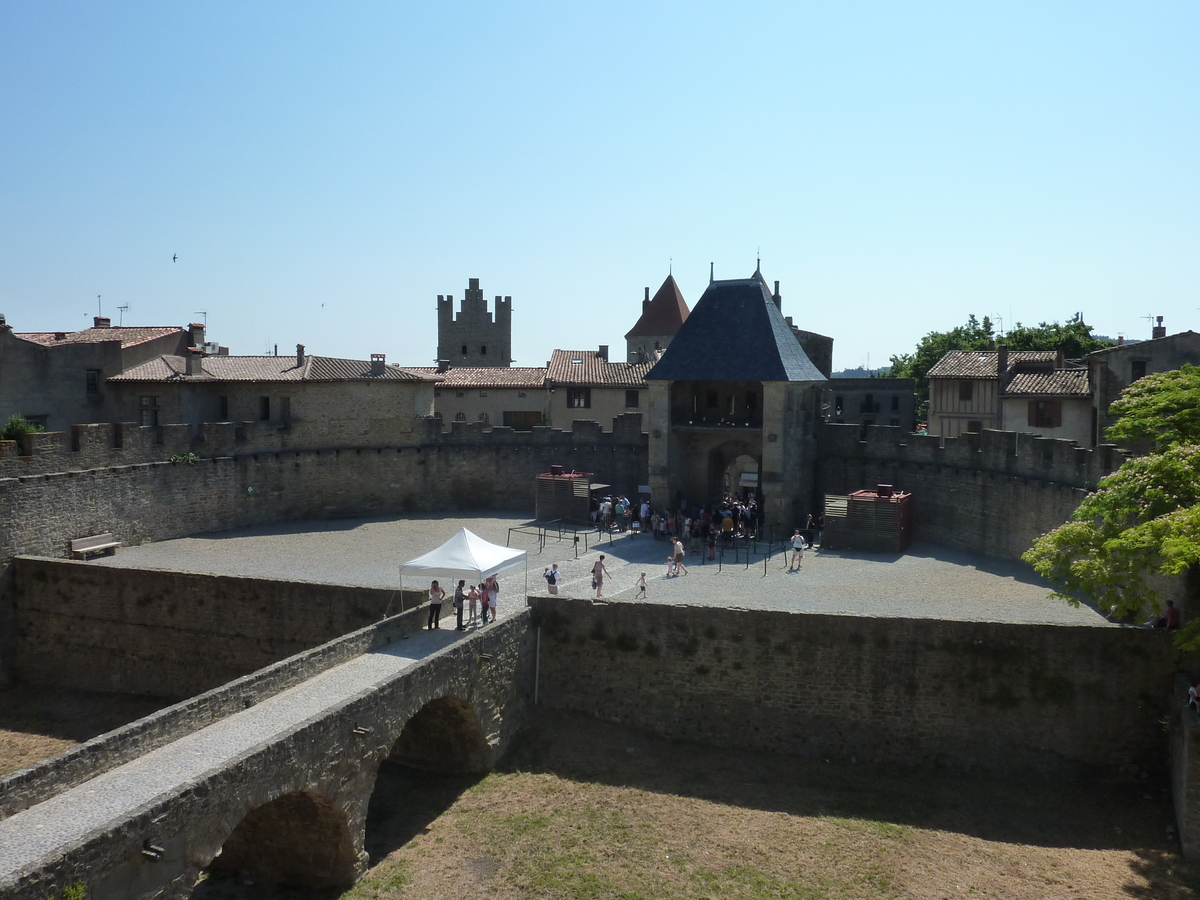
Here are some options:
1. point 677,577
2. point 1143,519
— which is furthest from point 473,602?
point 1143,519

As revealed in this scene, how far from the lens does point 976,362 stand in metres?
47.0

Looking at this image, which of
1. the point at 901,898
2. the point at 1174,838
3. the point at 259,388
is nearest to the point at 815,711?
the point at 901,898

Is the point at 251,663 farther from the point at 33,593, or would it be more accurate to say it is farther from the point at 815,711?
the point at 815,711

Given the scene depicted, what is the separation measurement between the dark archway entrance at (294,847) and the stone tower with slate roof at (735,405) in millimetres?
18268

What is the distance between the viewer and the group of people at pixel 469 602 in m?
19.1

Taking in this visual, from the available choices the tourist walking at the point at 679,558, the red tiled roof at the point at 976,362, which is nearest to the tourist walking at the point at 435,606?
the tourist walking at the point at 679,558

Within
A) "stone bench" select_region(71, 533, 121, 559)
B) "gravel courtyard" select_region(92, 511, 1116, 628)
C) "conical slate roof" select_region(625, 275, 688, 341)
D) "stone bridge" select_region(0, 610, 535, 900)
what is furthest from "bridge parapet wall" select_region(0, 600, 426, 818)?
"conical slate roof" select_region(625, 275, 688, 341)

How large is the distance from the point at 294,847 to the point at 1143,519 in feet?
50.1

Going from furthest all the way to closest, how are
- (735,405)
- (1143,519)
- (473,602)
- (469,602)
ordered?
(735,405), (469,602), (473,602), (1143,519)

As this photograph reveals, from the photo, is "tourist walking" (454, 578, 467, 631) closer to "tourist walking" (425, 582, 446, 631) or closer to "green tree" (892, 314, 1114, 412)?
"tourist walking" (425, 582, 446, 631)

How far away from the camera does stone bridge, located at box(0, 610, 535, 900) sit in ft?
36.0

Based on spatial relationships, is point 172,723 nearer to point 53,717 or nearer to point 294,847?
point 294,847

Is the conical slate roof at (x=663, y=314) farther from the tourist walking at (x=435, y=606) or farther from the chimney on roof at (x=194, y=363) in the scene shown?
the tourist walking at (x=435, y=606)

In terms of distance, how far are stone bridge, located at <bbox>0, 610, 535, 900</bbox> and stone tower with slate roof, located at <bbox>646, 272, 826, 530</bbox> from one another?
12515 millimetres
